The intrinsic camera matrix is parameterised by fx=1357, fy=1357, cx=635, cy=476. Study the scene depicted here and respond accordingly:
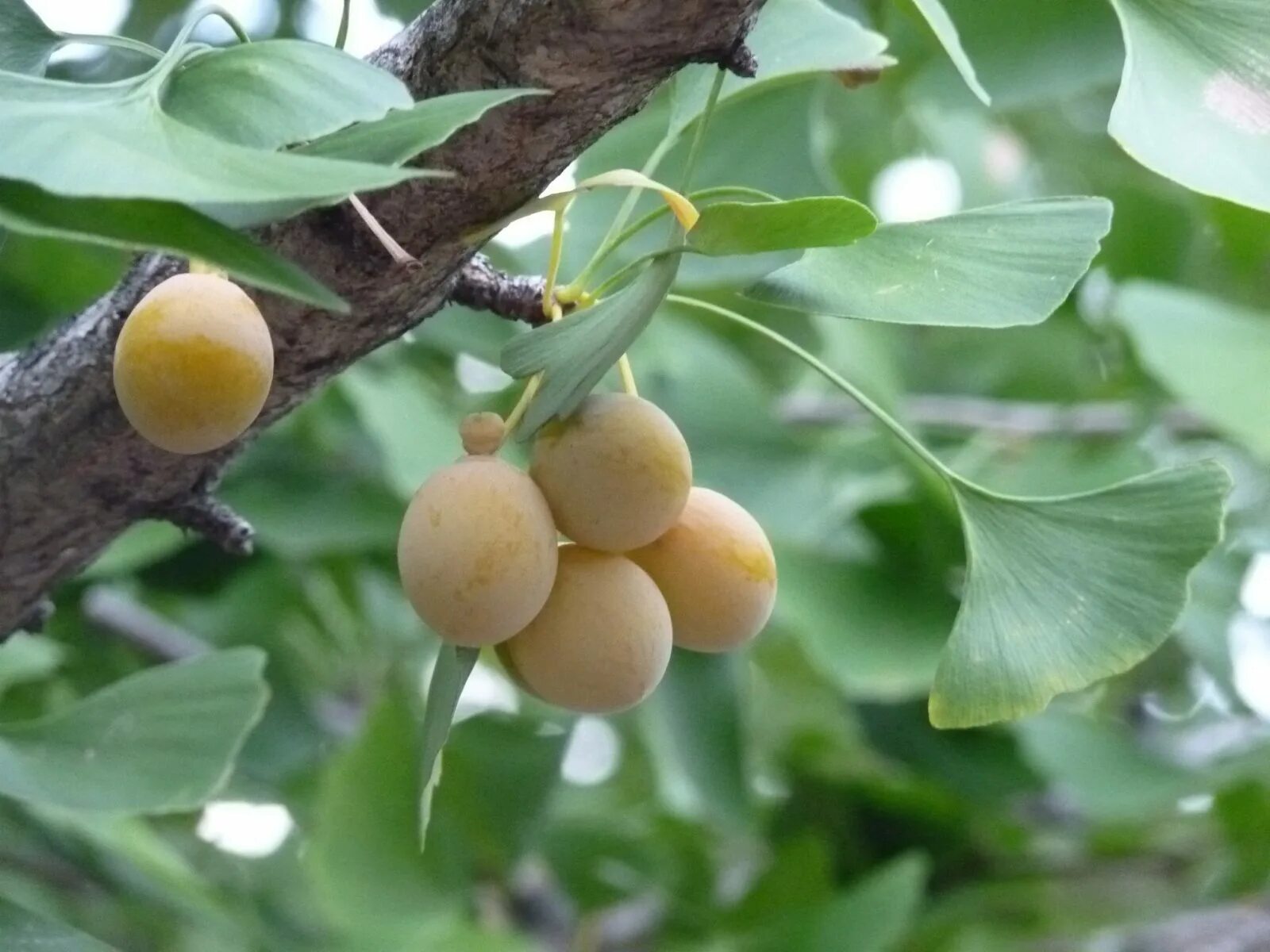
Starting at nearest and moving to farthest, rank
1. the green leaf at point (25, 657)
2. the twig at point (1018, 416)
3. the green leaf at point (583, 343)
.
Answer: the green leaf at point (583, 343)
the green leaf at point (25, 657)
the twig at point (1018, 416)

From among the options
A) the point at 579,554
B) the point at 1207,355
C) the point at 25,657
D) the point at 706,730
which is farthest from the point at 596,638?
the point at 1207,355

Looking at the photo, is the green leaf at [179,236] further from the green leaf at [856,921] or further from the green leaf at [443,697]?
the green leaf at [856,921]

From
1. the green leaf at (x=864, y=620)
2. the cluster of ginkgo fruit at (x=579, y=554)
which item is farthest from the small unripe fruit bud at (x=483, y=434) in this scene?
the green leaf at (x=864, y=620)

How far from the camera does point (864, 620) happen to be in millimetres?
998

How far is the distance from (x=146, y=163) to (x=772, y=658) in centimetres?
112

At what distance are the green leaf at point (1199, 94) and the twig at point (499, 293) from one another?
0.20 m

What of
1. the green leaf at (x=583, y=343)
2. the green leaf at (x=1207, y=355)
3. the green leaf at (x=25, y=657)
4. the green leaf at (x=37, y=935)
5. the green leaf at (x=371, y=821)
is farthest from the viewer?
the green leaf at (x=1207, y=355)

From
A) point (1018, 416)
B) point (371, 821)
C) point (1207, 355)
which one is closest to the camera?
point (371, 821)

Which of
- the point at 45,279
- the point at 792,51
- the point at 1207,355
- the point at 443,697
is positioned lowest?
the point at 1207,355

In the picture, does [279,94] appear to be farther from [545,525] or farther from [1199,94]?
[1199,94]

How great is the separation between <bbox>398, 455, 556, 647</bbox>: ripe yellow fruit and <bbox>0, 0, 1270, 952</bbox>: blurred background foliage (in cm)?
34

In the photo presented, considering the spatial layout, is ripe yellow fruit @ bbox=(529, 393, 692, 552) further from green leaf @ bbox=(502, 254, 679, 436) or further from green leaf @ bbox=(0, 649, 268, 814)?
green leaf @ bbox=(0, 649, 268, 814)

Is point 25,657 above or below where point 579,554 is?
below

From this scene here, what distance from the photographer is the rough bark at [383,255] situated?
0.38m
